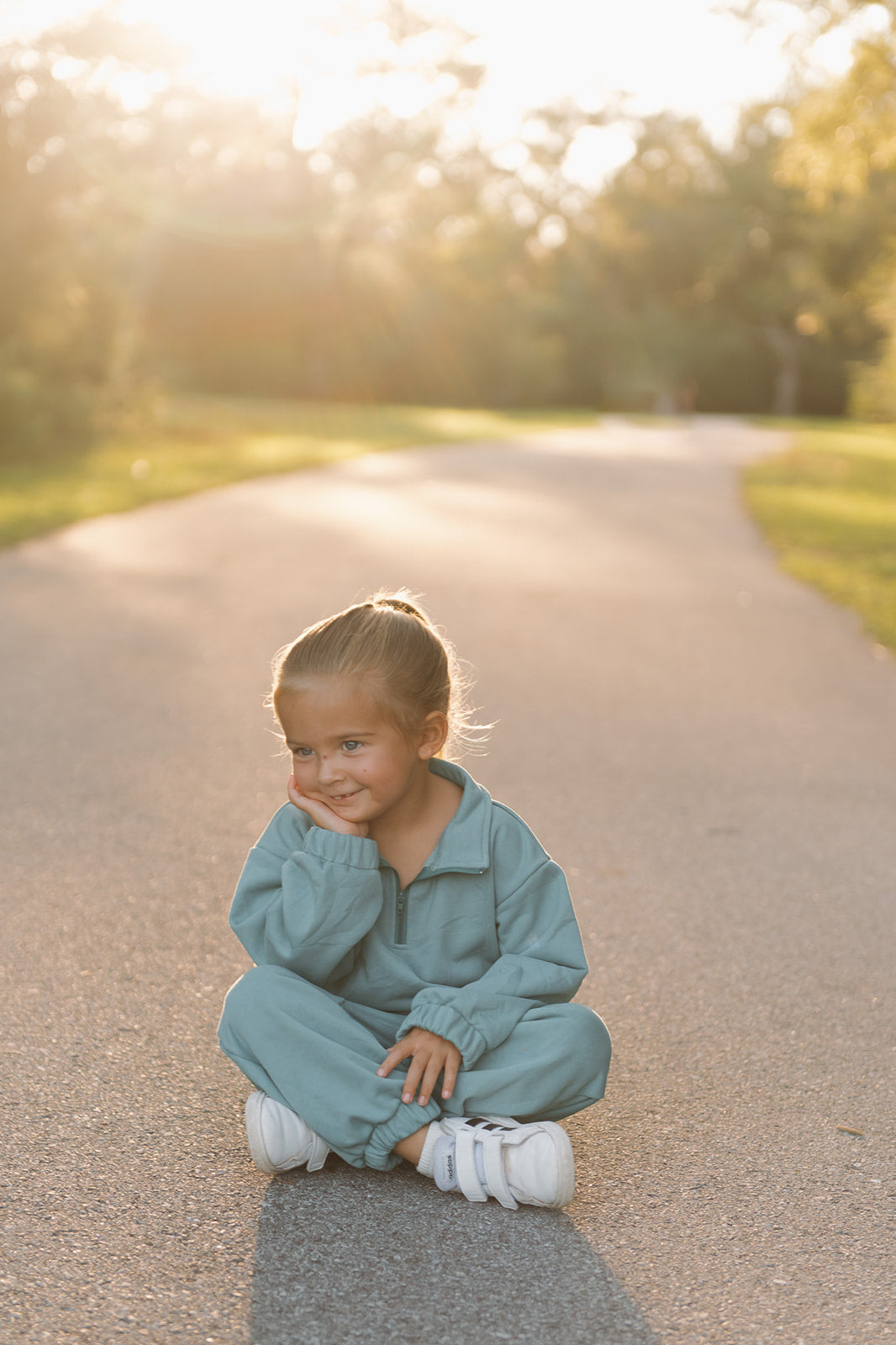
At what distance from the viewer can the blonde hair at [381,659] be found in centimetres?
247

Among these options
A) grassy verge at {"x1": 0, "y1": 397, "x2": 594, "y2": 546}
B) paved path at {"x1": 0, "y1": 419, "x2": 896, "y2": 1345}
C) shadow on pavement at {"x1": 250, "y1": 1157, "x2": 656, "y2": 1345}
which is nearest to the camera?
shadow on pavement at {"x1": 250, "y1": 1157, "x2": 656, "y2": 1345}

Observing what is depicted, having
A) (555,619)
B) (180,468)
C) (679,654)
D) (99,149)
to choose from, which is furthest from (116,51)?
(679,654)

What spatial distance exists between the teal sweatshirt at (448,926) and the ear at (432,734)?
5.3 inches

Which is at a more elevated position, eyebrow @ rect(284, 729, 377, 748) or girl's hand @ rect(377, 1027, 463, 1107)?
eyebrow @ rect(284, 729, 377, 748)

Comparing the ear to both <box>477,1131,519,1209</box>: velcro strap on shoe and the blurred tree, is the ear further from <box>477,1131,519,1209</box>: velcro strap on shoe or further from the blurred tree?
the blurred tree

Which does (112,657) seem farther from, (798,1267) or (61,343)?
(61,343)

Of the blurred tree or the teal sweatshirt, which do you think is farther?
the blurred tree

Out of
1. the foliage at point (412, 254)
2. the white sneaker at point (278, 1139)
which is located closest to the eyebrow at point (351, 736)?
the white sneaker at point (278, 1139)

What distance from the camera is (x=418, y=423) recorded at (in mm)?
28719

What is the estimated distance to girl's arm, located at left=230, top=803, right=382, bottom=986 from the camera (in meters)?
2.46

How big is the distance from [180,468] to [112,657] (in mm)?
9677

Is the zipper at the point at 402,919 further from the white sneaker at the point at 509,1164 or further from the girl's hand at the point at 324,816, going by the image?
the white sneaker at the point at 509,1164

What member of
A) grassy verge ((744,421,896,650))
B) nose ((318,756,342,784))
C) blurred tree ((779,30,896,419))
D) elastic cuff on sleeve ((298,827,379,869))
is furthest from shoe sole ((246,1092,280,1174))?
blurred tree ((779,30,896,419))

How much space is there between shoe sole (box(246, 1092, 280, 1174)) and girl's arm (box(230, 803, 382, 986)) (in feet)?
0.88
